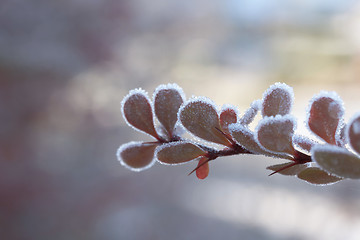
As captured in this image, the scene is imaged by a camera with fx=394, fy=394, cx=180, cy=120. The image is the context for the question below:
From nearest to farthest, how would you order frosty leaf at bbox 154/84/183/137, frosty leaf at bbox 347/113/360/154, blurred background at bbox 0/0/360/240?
1. frosty leaf at bbox 347/113/360/154
2. frosty leaf at bbox 154/84/183/137
3. blurred background at bbox 0/0/360/240

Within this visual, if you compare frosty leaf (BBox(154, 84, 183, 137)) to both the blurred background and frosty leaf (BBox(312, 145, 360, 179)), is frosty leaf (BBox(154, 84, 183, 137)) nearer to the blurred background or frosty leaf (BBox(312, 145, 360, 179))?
frosty leaf (BBox(312, 145, 360, 179))

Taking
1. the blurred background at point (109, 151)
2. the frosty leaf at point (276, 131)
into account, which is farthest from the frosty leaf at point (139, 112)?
the blurred background at point (109, 151)

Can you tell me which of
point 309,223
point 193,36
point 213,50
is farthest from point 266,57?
point 309,223

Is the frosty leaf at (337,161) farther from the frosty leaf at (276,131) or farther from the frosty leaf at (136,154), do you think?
the frosty leaf at (136,154)

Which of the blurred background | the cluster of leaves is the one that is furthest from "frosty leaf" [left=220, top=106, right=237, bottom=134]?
the blurred background

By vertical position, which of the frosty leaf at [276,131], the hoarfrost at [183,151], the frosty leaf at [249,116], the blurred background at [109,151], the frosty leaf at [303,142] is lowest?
the frosty leaf at [303,142]
